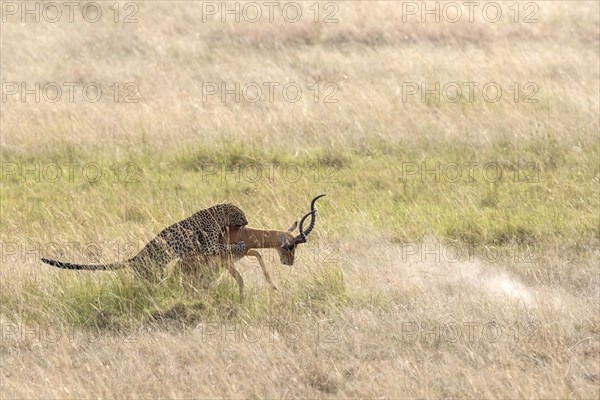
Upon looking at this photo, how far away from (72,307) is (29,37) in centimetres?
1099

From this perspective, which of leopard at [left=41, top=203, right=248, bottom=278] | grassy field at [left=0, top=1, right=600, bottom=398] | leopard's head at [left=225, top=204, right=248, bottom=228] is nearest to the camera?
grassy field at [left=0, top=1, right=600, bottom=398]

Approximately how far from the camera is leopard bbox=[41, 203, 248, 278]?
7.17 m

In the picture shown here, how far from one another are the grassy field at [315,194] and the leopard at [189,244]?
0.53ft

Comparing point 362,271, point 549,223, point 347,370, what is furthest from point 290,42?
point 347,370

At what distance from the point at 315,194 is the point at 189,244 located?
330cm

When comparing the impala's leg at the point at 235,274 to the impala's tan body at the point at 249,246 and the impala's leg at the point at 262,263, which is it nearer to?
the impala's tan body at the point at 249,246

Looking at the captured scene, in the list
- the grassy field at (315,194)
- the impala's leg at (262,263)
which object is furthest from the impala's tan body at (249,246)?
the grassy field at (315,194)

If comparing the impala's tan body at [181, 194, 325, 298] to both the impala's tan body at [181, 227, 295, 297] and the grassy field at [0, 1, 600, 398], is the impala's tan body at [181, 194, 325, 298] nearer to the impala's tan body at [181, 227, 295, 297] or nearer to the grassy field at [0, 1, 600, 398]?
the impala's tan body at [181, 227, 295, 297]

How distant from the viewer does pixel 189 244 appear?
284 inches

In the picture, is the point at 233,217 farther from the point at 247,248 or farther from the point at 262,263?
the point at 262,263

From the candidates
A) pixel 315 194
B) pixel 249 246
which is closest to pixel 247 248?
pixel 249 246

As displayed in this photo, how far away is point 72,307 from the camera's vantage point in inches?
288

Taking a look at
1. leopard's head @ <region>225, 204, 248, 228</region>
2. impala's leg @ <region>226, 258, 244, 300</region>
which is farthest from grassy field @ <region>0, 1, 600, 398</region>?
leopard's head @ <region>225, 204, 248, 228</region>

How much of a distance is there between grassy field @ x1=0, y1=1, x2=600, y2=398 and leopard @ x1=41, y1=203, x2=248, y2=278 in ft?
0.53
